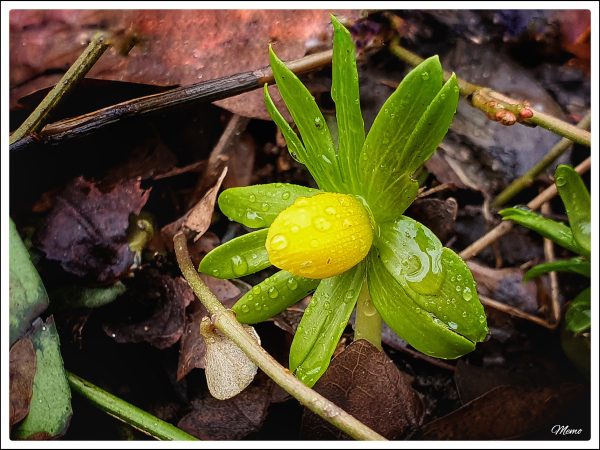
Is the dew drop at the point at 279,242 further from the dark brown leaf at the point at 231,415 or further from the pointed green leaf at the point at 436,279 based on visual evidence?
the dark brown leaf at the point at 231,415

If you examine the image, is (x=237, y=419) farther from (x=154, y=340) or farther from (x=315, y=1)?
(x=315, y=1)

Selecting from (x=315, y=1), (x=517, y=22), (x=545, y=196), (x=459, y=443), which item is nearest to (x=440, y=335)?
(x=459, y=443)

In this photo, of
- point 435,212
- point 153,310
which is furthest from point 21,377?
point 435,212

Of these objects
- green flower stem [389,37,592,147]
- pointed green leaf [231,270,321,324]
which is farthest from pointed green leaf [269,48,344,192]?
green flower stem [389,37,592,147]

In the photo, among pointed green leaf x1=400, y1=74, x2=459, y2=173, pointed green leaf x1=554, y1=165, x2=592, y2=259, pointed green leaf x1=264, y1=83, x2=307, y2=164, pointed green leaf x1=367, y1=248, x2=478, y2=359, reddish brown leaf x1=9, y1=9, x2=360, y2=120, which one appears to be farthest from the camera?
reddish brown leaf x1=9, y1=9, x2=360, y2=120

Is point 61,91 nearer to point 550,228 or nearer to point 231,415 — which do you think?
point 231,415

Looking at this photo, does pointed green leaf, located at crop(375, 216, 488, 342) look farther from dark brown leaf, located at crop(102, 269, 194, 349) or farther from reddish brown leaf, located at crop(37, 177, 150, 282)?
reddish brown leaf, located at crop(37, 177, 150, 282)

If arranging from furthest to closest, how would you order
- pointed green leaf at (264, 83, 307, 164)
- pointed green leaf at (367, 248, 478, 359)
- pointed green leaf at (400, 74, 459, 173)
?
1. pointed green leaf at (264, 83, 307, 164)
2. pointed green leaf at (367, 248, 478, 359)
3. pointed green leaf at (400, 74, 459, 173)
